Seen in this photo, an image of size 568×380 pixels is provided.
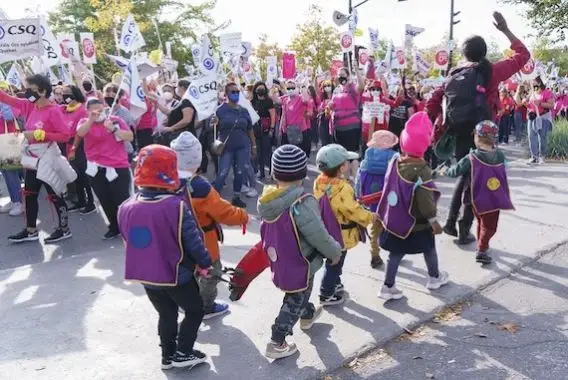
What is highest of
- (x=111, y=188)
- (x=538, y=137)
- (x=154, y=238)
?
(x=154, y=238)

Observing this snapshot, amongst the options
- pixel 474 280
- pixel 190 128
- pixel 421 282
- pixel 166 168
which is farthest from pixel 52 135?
pixel 474 280

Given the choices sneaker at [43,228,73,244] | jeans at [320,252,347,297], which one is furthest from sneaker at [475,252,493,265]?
sneaker at [43,228,73,244]

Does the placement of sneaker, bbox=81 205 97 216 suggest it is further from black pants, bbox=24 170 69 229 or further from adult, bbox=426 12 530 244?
adult, bbox=426 12 530 244

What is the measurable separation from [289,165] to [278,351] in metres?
1.18

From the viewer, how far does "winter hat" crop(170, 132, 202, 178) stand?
12.9ft

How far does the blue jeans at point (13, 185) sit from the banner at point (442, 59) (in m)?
11.1

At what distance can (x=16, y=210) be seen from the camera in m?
Answer: 8.38

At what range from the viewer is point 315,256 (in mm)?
3752

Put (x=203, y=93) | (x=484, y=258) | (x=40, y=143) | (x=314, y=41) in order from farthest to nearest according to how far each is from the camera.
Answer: (x=314, y=41) → (x=203, y=93) → (x=40, y=143) → (x=484, y=258)

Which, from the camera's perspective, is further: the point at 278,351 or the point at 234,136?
the point at 234,136

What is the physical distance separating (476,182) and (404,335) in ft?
6.24

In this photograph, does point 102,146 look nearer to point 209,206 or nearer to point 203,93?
point 203,93

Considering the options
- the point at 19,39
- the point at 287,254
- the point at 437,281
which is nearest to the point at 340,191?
the point at 287,254

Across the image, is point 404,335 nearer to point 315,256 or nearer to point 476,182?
point 315,256
